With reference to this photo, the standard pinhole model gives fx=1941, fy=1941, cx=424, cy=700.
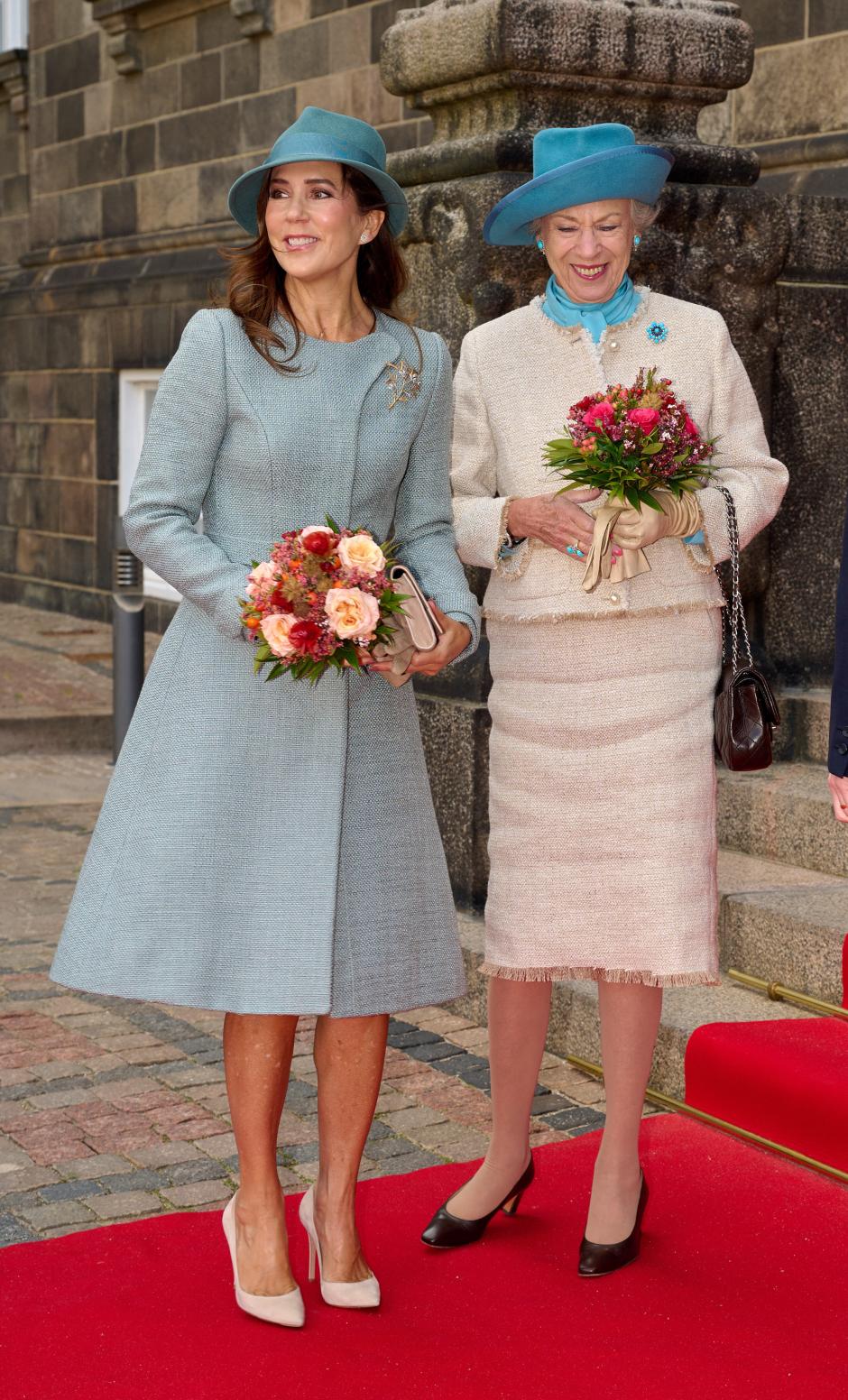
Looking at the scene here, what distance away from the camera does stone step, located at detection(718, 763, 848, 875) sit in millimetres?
5633

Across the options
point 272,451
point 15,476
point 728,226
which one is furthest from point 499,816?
point 15,476

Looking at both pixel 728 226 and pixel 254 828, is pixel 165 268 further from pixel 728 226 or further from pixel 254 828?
pixel 254 828

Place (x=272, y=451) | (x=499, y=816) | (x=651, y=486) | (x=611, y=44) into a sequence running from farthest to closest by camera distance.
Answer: (x=611, y=44) → (x=499, y=816) → (x=651, y=486) → (x=272, y=451)

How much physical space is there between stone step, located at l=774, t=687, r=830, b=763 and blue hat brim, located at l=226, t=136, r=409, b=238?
2921mm

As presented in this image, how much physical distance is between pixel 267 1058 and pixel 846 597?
53.7 inches

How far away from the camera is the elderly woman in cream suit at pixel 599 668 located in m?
3.93

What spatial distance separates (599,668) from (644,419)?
22.0 inches

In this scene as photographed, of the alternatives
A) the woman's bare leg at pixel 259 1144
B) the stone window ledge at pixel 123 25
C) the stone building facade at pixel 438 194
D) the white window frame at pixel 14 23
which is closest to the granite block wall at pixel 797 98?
the stone building facade at pixel 438 194

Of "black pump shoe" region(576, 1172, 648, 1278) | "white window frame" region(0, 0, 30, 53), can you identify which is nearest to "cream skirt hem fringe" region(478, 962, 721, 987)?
"black pump shoe" region(576, 1172, 648, 1278)

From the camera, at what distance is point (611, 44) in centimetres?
572

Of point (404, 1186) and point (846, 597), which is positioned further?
point (404, 1186)

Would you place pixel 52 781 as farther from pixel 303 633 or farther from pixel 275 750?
pixel 303 633

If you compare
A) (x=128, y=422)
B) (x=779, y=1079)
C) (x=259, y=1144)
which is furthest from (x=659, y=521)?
(x=128, y=422)

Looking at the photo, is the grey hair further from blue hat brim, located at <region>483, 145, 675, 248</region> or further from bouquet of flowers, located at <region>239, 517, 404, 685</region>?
bouquet of flowers, located at <region>239, 517, 404, 685</region>
